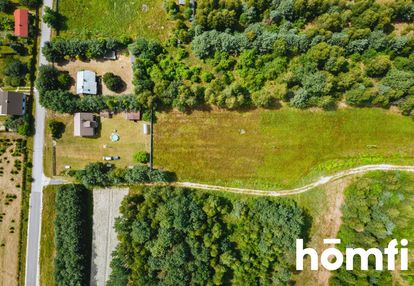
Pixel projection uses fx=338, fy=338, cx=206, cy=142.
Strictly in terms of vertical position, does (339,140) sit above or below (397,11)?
below

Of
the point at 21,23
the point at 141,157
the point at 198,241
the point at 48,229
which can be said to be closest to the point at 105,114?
the point at 141,157

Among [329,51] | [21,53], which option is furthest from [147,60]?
[329,51]

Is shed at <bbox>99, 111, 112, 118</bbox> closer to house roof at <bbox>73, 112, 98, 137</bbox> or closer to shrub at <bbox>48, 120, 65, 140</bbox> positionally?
house roof at <bbox>73, 112, 98, 137</bbox>

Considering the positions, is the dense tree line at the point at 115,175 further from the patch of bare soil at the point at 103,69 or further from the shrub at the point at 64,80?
the shrub at the point at 64,80

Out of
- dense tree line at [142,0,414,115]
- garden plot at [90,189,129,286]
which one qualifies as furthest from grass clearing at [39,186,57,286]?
dense tree line at [142,0,414,115]

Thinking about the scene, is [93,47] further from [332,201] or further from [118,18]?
[332,201]

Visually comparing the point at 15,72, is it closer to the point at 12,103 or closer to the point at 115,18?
the point at 12,103
